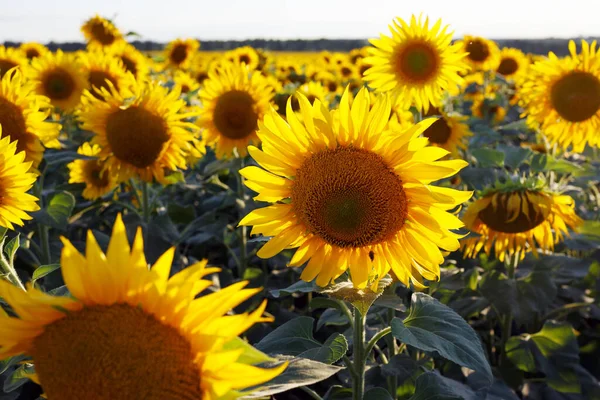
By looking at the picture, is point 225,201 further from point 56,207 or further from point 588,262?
point 588,262

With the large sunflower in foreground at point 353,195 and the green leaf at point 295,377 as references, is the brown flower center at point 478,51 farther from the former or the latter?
the green leaf at point 295,377

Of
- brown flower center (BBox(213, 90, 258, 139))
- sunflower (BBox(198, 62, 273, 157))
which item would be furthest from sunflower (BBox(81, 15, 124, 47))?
brown flower center (BBox(213, 90, 258, 139))

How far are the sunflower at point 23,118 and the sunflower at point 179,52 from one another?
19.6 ft

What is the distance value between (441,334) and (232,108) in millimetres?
2626

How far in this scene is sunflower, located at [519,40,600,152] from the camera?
3828 millimetres

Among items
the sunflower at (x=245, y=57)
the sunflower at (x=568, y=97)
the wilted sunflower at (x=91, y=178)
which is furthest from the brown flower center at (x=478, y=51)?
the wilted sunflower at (x=91, y=178)

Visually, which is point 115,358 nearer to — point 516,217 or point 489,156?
point 516,217

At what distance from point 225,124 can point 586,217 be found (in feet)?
9.57

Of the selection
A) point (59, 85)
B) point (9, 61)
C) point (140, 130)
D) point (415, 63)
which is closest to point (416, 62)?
point (415, 63)

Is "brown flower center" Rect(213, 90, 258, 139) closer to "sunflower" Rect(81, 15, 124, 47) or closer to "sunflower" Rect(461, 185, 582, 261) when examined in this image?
"sunflower" Rect(461, 185, 582, 261)

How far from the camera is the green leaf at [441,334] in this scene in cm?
164

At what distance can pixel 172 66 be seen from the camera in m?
8.79

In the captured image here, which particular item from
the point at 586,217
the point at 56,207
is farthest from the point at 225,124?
the point at 586,217

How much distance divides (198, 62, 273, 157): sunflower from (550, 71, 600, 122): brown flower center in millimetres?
1930
